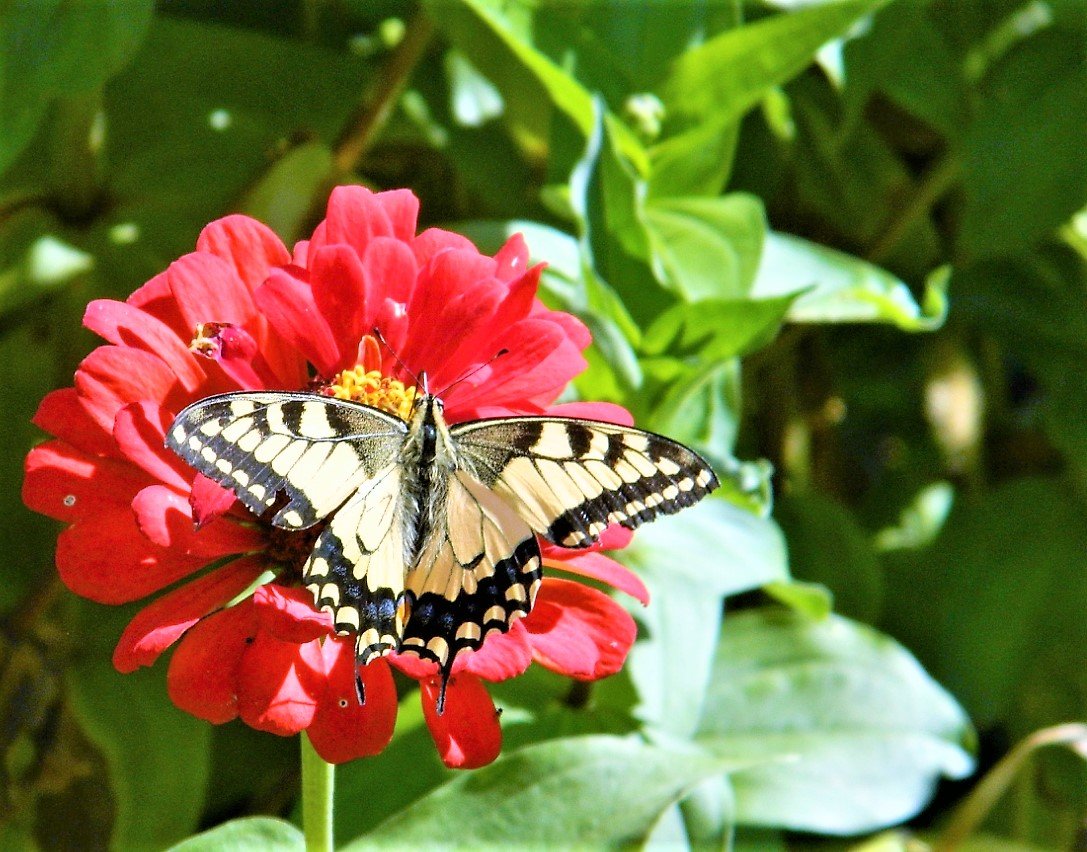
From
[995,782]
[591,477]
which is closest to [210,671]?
[591,477]

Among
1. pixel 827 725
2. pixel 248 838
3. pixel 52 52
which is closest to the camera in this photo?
pixel 248 838

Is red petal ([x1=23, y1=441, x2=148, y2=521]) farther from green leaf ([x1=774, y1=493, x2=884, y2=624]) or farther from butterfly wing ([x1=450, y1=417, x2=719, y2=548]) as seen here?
green leaf ([x1=774, y1=493, x2=884, y2=624])

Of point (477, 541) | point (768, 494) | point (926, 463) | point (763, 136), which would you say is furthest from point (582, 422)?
point (926, 463)

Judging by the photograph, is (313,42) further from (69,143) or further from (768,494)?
(768,494)

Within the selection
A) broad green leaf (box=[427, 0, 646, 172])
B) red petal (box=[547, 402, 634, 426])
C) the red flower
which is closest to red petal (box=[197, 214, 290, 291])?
the red flower

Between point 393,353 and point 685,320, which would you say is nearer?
point 393,353

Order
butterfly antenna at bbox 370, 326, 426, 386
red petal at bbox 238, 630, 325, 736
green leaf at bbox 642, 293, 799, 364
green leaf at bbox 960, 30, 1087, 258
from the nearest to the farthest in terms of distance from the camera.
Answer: red petal at bbox 238, 630, 325, 736 → butterfly antenna at bbox 370, 326, 426, 386 → green leaf at bbox 642, 293, 799, 364 → green leaf at bbox 960, 30, 1087, 258

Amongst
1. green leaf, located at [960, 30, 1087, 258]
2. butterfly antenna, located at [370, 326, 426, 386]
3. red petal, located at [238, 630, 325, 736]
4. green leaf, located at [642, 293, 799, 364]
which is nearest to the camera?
red petal, located at [238, 630, 325, 736]

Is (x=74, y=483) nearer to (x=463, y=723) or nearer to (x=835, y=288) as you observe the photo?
(x=463, y=723)
